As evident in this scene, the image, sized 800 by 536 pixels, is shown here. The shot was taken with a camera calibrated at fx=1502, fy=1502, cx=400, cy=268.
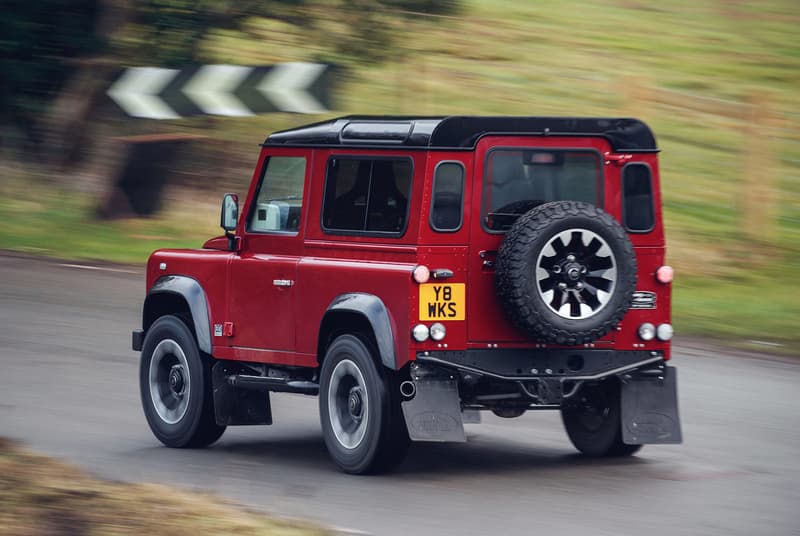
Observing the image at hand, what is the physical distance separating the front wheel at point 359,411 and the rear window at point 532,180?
3.53ft

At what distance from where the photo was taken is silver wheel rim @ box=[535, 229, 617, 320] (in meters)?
8.42

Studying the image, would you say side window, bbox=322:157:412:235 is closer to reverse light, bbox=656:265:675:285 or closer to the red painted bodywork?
the red painted bodywork

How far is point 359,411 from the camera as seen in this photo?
8.81 meters

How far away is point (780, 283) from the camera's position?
1778cm

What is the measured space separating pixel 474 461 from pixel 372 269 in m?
1.59

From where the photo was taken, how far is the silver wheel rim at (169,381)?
33.5 feet

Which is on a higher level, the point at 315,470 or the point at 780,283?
the point at 780,283

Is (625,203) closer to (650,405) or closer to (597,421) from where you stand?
(650,405)

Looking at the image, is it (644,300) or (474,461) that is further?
(474,461)

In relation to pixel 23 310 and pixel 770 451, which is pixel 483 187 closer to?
pixel 770 451

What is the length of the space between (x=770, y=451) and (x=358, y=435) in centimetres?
290

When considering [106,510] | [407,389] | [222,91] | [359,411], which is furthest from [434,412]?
[222,91]

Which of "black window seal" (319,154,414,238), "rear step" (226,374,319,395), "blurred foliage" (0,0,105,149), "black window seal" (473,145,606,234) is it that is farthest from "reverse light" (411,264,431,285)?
"blurred foliage" (0,0,105,149)

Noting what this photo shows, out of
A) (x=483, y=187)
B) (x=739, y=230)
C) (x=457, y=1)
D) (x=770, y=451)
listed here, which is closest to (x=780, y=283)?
(x=739, y=230)
